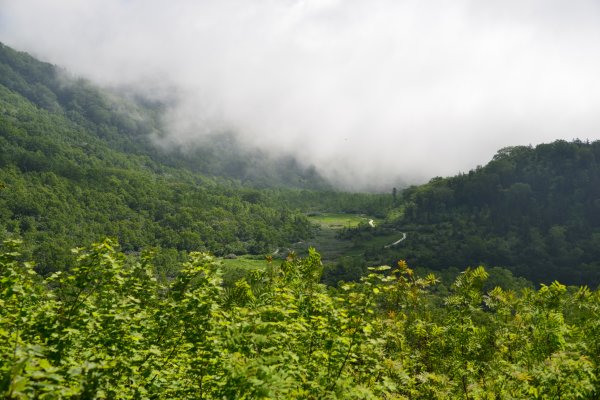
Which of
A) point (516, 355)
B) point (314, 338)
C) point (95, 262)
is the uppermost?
point (95, 262)

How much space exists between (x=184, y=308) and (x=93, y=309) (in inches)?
132

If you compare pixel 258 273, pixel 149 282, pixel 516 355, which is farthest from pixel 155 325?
pixel 516 355

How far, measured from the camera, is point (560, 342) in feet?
45.3

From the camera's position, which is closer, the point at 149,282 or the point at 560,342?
the point at 149,282

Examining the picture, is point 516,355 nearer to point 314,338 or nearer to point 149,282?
point 314,338

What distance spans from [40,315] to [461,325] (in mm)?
13875

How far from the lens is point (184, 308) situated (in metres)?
10.2

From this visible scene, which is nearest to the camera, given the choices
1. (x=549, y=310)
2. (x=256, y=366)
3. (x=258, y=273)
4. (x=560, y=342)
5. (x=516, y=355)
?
(x=256, y=366)

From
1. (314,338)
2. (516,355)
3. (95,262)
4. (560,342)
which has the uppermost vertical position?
(95,262)

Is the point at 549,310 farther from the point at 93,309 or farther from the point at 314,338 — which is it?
the point at 93,309

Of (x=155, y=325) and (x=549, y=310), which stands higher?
(x=155, y=325)

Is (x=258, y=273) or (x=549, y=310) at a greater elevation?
(x=258, y=273)

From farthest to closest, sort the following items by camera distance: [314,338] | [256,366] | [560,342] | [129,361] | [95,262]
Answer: [560,342] < [314,338] < [95,262] < [129,361] < [256,366]

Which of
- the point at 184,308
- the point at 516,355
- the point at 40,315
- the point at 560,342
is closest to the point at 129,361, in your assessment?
the point at 184,308
